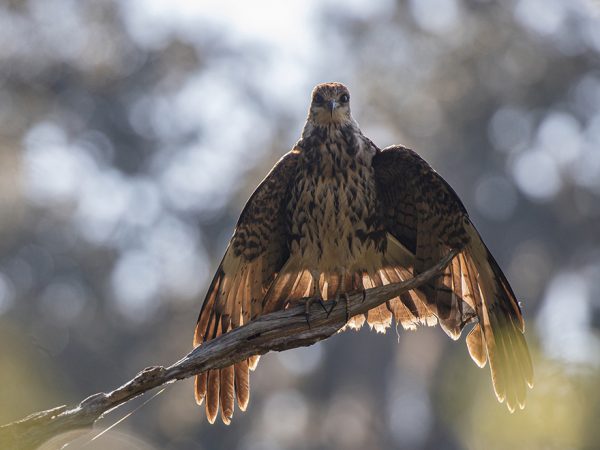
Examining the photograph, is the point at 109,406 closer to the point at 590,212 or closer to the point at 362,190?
the point at 362,190

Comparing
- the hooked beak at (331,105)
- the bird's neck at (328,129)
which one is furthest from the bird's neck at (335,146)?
the hooked beak at (331,105)

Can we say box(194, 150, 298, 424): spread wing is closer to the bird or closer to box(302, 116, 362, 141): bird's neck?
the bird

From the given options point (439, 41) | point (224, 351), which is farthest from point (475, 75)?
point (224, 351)

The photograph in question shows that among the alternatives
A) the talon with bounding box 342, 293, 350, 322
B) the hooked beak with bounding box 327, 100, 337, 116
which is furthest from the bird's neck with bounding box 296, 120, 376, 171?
the talon with bounding box 342, 293, 350, 322

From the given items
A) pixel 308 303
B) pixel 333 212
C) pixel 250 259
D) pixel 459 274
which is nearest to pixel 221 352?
pixel 308 303

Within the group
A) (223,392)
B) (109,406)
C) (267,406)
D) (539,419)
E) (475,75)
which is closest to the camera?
(109,406)

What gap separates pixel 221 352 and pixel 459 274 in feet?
5.84

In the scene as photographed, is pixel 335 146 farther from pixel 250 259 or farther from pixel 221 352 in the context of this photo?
pixel 221 352

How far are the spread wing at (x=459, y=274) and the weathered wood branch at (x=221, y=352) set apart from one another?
28 centimetres

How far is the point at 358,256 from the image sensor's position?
6.74 m

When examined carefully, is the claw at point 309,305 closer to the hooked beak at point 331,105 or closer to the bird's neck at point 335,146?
the bird's neck at point 335,146

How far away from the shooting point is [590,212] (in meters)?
18.3

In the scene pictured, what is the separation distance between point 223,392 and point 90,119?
14431mm

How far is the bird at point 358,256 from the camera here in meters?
6.52
